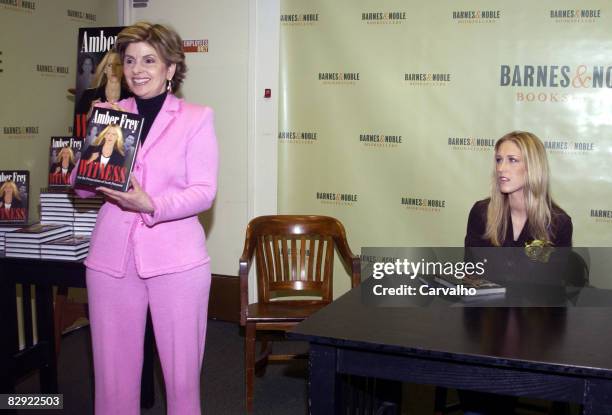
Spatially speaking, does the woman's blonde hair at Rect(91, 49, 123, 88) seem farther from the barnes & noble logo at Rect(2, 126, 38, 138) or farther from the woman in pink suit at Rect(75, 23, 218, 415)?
the woman in pink suit at Rect(75, 23, 218, 415)

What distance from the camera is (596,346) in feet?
5.58

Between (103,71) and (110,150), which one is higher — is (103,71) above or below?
above

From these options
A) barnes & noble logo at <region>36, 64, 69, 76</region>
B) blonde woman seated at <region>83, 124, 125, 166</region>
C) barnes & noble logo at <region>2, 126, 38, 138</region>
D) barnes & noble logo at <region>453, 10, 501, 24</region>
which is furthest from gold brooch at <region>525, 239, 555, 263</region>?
barnes & noble logo at <region>36, 64, 69, 76</region>

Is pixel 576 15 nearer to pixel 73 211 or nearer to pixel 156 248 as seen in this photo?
pixel 156 248

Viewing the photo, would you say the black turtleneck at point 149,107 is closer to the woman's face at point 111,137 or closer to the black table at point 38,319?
the woman's face at point 111,137

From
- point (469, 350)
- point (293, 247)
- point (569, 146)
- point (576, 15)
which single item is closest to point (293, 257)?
point (293, 247)

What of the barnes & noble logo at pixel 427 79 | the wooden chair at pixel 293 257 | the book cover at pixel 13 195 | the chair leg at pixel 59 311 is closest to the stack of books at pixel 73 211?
the book cover at pixel 13 195

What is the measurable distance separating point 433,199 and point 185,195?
7.47ft

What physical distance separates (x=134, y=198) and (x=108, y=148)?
0.23 meters

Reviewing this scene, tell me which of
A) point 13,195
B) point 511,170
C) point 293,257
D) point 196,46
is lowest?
point 293,257

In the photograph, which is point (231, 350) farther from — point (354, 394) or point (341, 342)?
point (341, 342)

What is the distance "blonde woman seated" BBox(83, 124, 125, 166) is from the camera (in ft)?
6.86

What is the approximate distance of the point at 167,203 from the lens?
2.07 meters

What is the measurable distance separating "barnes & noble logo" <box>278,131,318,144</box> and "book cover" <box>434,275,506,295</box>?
216cm
